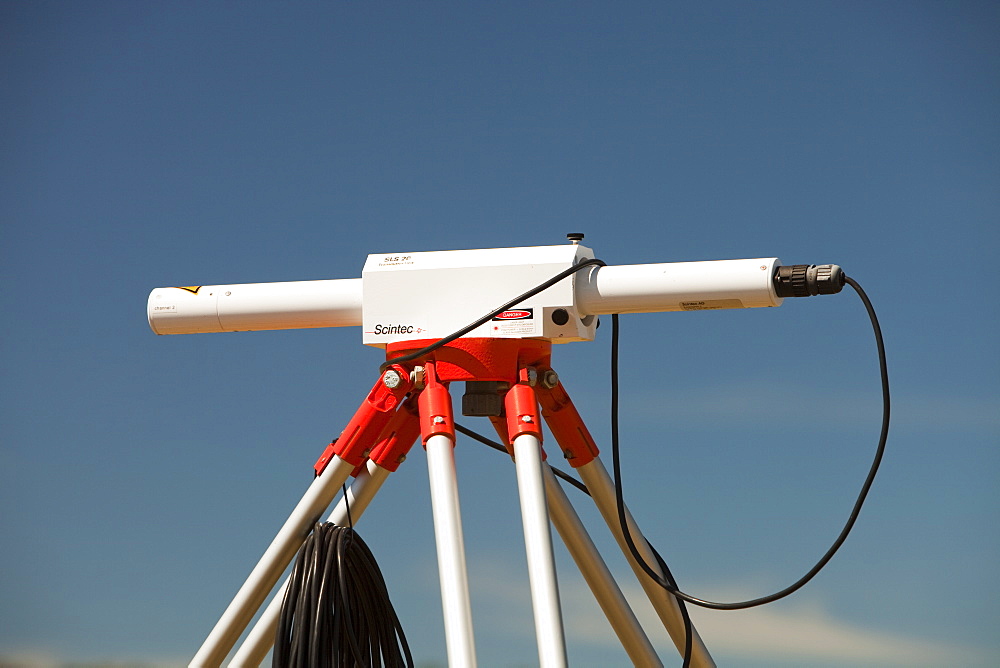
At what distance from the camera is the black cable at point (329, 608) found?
2.85 m

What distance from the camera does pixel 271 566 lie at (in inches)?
118

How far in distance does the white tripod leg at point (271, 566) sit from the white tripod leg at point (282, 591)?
0.04m

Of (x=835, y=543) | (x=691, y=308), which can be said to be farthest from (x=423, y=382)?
(x=835, y=543)

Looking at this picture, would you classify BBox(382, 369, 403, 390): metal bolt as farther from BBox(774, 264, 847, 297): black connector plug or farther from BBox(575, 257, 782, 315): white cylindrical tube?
BBox(774, 264, 847, 297): black connector plug

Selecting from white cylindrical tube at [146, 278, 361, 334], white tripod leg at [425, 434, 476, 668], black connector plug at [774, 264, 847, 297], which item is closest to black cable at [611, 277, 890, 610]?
black connector plug at [774, 264, 847, 297]

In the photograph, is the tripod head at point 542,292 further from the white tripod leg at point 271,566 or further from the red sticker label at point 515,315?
the white tripod leg at point 271,566

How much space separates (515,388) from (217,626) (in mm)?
985

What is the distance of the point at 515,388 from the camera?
9.29 ft

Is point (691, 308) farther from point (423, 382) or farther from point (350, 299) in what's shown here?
point (350, 299)

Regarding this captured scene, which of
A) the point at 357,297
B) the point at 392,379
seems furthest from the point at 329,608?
the point at 357,297

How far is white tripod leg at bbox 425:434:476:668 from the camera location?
8.39 ft

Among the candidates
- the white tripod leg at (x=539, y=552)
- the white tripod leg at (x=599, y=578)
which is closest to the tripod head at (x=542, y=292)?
the white tripod leg at (x=539, y=552)

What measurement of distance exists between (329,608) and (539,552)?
0.61 m

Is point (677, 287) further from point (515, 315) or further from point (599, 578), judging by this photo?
point (599, 578)
